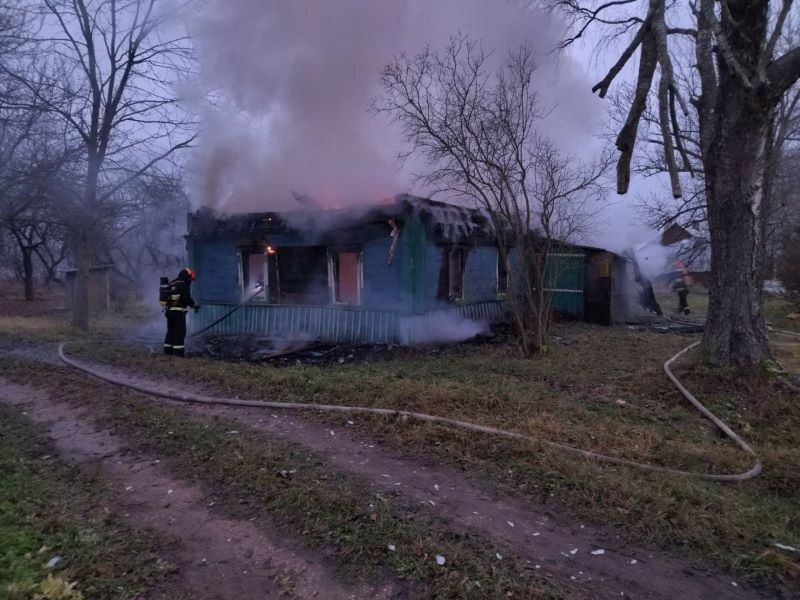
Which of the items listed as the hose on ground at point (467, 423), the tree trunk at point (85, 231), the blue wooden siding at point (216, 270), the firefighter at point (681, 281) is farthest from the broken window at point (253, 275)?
the firefighter at point (681, 281)

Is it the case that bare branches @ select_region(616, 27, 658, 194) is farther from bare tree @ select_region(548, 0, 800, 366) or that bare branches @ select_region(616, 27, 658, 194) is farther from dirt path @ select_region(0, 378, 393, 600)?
dirt path @ select_region(0, 378, 393, 600)

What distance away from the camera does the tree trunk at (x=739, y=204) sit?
6227 millimetres

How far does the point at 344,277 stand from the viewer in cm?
1022

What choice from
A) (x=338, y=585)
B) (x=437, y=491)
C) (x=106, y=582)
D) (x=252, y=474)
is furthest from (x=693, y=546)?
(x=106, y=582)

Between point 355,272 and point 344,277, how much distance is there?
27cm

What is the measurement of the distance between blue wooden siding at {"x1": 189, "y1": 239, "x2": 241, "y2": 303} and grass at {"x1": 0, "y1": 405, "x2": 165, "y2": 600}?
7309 mm

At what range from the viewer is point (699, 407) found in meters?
5.63

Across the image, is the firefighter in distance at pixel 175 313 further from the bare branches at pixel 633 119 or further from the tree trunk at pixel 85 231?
the bare branches at pixel 633 119

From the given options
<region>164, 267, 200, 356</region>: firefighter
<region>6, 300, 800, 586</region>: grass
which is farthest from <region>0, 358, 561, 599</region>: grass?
<region>164, 267, 200, 356</region>: firefighter

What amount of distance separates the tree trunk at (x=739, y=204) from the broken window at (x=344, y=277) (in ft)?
19.7

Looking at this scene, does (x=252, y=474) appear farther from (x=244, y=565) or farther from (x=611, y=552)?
(x=611, y=552)

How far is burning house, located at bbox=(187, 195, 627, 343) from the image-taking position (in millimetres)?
9258

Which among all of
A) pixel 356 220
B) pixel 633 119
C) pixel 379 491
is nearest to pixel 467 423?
pixel 379 491

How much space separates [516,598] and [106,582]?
2061 mm
